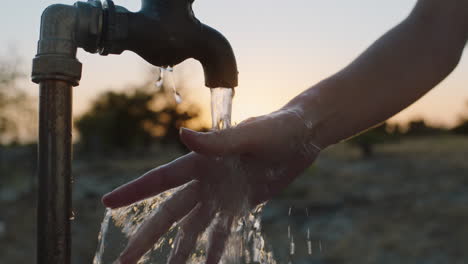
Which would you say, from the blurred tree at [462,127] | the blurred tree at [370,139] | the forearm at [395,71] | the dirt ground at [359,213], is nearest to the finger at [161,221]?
the forearm at [395,71]

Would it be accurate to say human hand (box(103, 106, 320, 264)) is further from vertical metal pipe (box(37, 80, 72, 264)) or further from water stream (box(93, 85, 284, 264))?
vertical metal pipe (box(37, 80, 72, 264))

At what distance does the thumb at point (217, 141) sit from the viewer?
3.88 ft

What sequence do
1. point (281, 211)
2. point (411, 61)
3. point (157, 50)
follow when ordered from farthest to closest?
point (281, 211)
point (411, 61)
point (157, 50)

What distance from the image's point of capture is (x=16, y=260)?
8602mm

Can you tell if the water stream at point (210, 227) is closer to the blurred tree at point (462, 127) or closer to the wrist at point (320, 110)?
the wrist at point (320, 110)

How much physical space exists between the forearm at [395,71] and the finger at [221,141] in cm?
37

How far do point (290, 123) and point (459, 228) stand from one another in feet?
25.9

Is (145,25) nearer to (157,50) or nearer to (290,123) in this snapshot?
(157,50)

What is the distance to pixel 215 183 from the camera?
4.58 feet

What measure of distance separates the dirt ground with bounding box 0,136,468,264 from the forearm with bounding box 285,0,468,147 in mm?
4340

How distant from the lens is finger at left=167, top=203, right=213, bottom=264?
134 cm

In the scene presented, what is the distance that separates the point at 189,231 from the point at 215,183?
5.6 inches

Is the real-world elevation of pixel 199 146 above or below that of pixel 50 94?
below

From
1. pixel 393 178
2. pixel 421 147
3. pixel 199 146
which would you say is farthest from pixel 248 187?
pixel 421 147
